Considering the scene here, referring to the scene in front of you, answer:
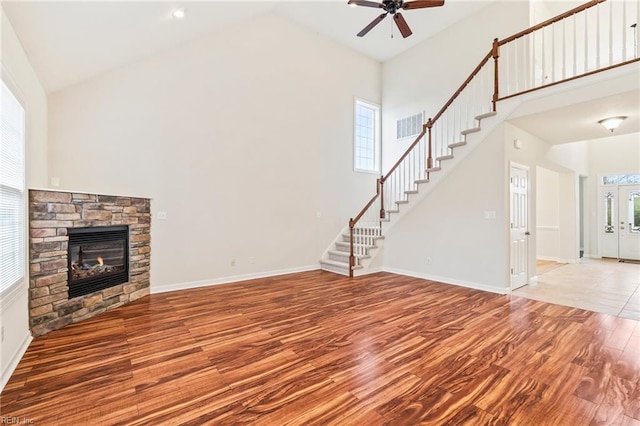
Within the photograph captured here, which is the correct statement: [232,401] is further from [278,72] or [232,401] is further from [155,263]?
[278,72]

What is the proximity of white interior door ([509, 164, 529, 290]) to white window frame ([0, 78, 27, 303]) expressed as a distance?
240 inches

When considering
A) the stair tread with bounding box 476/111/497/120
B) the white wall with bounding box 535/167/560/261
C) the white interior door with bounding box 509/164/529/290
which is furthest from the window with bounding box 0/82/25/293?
the white wall with bounding box 535/167/560/261

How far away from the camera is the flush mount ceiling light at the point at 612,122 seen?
14.1 ft

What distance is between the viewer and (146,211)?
4473 millimetres

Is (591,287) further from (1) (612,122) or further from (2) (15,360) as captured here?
(2) (15,360)

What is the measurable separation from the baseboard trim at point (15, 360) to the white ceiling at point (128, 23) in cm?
281

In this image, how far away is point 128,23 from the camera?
11.3 ft

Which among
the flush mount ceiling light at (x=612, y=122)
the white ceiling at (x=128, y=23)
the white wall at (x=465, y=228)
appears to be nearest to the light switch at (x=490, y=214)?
the white wall at (x=465, y=228)

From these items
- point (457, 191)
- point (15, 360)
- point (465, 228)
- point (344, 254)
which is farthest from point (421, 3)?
point (15, 360)

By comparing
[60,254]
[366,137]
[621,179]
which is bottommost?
[60,254]

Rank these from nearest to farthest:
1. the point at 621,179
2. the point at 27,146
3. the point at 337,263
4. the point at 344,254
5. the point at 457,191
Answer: the point at 27,146, the point at 457,191, the point at 337,263, the point at 344,254, the point at 621,179

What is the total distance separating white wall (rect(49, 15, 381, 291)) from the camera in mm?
4262

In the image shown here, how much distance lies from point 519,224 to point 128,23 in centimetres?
642

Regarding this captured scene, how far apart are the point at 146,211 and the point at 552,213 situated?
997 cm
